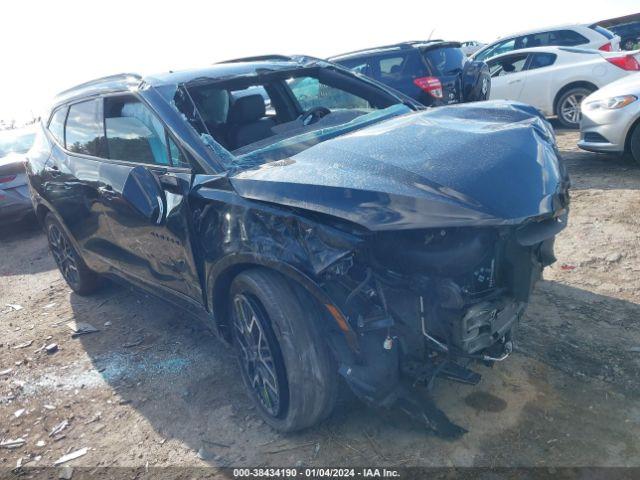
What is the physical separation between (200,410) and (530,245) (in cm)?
206

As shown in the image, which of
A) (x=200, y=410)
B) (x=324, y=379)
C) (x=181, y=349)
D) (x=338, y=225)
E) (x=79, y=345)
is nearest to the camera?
(x=338, y=225)

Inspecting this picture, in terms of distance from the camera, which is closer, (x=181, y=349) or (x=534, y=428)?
(x=534, y=428)

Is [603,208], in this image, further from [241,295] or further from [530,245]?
[241,295]

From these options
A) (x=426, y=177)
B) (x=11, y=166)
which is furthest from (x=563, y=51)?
(x=11, y=166)

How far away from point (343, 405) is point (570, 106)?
8053 mm

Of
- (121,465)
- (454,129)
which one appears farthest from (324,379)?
(454,129)

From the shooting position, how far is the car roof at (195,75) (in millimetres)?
3236

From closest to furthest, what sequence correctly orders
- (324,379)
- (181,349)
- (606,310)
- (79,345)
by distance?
(324,379) → (606,310) → (181,349) → (79,345)

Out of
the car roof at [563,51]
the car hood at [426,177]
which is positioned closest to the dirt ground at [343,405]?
the car hood at [426,177]

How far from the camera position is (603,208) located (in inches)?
202

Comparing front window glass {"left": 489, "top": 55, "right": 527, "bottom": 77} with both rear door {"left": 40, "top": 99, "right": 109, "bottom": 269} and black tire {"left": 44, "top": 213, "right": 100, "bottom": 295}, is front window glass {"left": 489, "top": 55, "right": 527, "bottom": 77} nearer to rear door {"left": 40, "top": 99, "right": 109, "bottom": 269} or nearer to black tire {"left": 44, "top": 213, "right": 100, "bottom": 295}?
rear door {"left": 40, "top": 99, "right": 109, "bottom": 269}

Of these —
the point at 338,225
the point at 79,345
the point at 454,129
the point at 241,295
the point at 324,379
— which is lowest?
the point at 79,345

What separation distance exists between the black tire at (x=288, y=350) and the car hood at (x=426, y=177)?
446 millimetres

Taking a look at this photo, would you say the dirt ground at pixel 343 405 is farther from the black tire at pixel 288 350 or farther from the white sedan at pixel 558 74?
the white sedan at pixel 558 74
